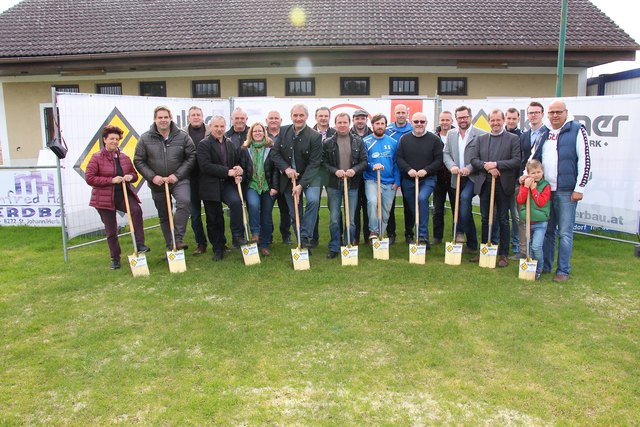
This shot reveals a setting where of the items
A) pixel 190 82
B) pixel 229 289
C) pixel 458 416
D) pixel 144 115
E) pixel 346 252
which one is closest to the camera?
pixel 458 416

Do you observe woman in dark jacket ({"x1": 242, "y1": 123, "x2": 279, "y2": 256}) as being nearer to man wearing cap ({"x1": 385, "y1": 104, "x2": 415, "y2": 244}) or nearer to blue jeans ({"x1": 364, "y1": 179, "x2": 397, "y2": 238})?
blue jeans ({"x1": 364, "y1": 179, "x2": 397, "y2": 238})

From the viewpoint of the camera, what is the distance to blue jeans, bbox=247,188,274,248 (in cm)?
635

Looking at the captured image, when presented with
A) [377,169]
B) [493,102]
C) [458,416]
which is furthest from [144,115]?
[458,416]

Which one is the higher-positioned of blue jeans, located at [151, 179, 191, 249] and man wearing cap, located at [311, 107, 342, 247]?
man wearing cap, located at [311, 107, 342, 247]

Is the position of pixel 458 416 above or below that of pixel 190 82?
below

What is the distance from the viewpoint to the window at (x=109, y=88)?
13.9m

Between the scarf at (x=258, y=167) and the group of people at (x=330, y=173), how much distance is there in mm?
12

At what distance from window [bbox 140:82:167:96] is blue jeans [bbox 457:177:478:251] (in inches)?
385

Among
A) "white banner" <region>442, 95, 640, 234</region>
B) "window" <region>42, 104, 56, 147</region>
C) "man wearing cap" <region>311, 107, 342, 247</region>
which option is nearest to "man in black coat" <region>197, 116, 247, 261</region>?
"man wearing cap" <region>311, 107, 342, 247</region>

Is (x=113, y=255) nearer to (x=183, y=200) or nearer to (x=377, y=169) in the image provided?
(x=183, y=200)

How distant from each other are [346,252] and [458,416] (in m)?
3.07

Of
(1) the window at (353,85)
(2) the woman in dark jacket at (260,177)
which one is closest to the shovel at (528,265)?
(2) the woman in dark jacket at (260,177)

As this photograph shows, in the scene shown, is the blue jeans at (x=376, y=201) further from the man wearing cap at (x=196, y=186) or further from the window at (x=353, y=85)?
the window at (x=353, y=85)

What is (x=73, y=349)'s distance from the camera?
12.8 ft
